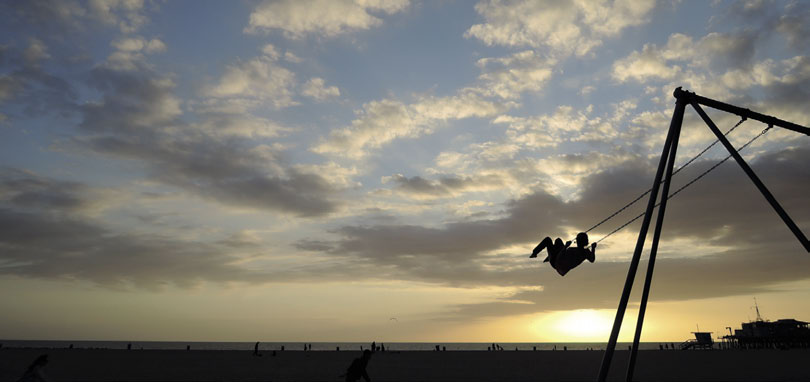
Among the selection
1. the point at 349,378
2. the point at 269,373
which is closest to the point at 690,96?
the point at 349,378

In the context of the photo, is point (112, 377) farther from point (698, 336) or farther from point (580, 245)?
point (698, 336)

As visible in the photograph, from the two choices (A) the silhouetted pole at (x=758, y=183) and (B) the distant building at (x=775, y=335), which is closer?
(A) the silhouetted pole at (x=758, y=183)

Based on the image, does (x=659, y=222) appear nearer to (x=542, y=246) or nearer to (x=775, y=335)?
(x=542, y=246)

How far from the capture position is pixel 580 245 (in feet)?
41.2

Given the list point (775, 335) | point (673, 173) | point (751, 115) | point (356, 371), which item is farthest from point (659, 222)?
point (775, 335)

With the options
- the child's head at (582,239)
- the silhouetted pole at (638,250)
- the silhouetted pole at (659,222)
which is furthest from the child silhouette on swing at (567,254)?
the silhouetted pole at (638,250)

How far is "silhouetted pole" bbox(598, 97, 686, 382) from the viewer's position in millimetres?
8781

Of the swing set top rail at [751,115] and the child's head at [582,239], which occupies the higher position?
the swing set top rail at [751,115]

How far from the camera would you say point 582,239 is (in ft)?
41.0

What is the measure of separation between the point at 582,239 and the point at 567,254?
54cm

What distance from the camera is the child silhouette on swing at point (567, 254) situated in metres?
12.4

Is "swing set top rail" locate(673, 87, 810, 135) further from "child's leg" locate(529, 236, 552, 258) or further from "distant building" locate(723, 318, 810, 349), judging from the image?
"distant building" locate(723, 318, 810, 349)

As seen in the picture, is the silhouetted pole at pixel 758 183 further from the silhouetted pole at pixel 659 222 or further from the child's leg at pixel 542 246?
the child's leg at pixel 542 246

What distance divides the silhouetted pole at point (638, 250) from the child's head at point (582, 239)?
275 centimetres
